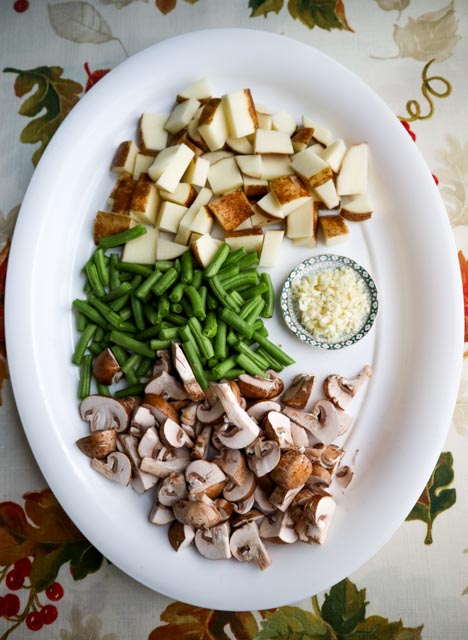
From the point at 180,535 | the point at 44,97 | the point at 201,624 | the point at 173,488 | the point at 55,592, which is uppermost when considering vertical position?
the point at 44,97

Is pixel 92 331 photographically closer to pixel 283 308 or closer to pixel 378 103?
pixel 283 308

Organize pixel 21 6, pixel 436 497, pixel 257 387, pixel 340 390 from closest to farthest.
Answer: pixel 257 387 < pixel 340 390 < pixel 436 497 < pixel 21 6

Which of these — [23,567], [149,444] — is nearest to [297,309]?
[149,444]

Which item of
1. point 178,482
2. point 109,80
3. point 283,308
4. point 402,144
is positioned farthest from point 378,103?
point 178,482

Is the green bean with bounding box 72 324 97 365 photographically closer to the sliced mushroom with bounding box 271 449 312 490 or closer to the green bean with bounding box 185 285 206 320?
the green bean with bounding box 185 285 206 320

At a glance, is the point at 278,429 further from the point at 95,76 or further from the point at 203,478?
the point at 95,76

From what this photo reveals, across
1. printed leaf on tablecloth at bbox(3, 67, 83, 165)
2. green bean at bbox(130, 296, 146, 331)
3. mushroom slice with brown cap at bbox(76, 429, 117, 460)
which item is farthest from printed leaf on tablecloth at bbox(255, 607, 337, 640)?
printed leaf on tablecloth at bbox(3, 67, 83, 165)
